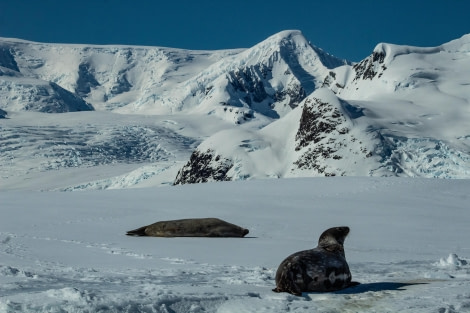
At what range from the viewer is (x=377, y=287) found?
8273 mm

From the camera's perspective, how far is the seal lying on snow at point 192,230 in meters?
14.3

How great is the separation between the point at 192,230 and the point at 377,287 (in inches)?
259

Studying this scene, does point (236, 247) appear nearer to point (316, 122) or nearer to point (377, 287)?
point (377, 287)

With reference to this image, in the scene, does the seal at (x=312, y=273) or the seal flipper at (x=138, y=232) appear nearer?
the seal at (x=312, y=273)

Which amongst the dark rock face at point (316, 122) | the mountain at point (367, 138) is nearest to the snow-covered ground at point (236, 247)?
the mountain at point (367, 138)

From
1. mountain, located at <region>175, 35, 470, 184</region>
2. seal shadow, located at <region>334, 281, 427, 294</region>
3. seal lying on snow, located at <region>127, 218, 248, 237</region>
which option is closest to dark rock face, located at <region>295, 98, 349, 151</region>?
mountain, located at <region>175, 35, 470, 184</region>

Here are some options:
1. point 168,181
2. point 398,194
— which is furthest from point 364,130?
point 398,194

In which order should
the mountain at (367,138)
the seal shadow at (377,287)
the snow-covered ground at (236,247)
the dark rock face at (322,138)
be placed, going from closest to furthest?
the snow-covered ground at (236,247)
the seal shadow at (377,287)
the mountain at (367,138)
the dark rock face at (322,138)

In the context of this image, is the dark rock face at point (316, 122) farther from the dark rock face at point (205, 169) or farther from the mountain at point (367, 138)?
the dark rock face at point (205, 169)

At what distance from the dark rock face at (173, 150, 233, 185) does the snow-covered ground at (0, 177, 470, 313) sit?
2769 inches

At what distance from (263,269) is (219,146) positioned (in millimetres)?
89987

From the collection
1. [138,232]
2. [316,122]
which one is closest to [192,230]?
[138,232]

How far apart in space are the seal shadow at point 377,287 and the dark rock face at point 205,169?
278ft

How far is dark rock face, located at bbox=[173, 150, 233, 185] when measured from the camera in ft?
313
